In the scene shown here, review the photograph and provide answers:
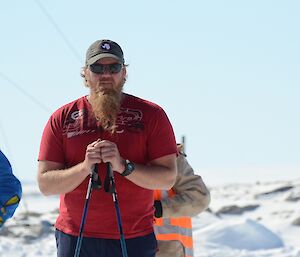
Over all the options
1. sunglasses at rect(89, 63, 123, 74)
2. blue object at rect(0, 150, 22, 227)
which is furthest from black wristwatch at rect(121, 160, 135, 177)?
blue object at rect(0, 150, 22, 227)

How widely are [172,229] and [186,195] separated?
0.24 meters

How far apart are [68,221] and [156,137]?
63cm

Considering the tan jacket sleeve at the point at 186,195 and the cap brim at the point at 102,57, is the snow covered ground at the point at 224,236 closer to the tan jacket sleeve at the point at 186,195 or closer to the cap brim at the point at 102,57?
the tan jacket sleeve at the point at 186,195

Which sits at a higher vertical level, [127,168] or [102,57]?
[102,57]

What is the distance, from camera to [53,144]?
5676mm

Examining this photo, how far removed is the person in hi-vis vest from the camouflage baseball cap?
1364 mm

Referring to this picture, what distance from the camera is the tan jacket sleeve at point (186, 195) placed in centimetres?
685

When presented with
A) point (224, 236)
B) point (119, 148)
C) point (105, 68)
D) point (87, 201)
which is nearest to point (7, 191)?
point (87, 201)

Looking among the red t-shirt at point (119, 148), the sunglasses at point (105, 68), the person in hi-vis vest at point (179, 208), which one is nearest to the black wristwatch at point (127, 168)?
the red t-shirt at point (119, 148)

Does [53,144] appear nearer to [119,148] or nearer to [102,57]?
[119,148]

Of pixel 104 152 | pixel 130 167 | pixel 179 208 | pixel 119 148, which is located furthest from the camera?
pixel 179 208

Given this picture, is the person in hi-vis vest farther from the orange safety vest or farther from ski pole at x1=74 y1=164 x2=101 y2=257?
ski pole at x1=74 y1=164 x2=101 y2=257

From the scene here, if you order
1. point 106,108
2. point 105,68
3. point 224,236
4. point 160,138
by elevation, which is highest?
point 105,68

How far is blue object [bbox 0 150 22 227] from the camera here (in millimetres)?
4965
